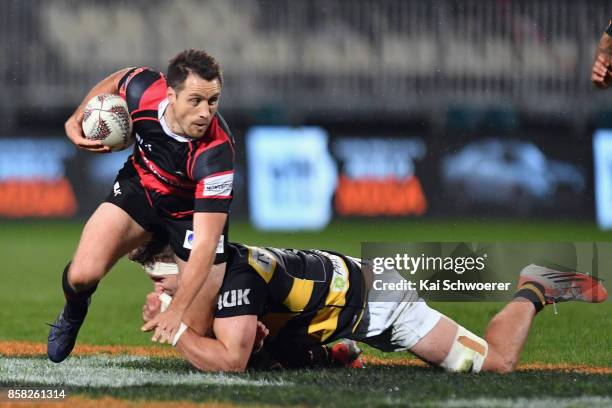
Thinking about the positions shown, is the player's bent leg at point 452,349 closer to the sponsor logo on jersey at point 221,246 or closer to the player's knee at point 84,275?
the sponsor logo on jersey at point 221,246

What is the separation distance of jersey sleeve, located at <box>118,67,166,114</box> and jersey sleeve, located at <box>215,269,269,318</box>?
3.86 ft

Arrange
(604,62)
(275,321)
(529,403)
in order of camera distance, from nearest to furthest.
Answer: (529,403)
(275,321)
(604,62)

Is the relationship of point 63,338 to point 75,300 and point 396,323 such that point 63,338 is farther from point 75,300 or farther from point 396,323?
point 396,323

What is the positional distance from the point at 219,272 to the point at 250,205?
11227mm

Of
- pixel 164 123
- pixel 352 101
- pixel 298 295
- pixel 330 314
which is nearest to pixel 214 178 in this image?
pixel 164 123

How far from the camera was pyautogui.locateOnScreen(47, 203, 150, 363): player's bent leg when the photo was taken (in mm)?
6781

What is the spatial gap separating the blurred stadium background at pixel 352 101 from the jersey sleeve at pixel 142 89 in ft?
34.0

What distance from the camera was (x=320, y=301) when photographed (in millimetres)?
6586

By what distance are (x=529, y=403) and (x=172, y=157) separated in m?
2.56

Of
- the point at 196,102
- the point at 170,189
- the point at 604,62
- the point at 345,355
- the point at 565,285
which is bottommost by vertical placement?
the point at 345,355

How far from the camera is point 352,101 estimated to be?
19.8m

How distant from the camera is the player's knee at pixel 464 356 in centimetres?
652

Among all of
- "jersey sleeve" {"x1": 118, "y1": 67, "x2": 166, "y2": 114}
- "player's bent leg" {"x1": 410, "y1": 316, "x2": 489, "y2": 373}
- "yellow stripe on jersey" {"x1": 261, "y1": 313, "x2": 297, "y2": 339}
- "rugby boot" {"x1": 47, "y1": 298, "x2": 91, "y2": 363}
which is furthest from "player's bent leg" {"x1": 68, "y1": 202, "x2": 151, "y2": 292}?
"player's bent leg" {"x1": 410, "y1": 316, "x2": 489, "y2": 373}

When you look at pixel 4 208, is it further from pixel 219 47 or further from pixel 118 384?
pixel 118 384
